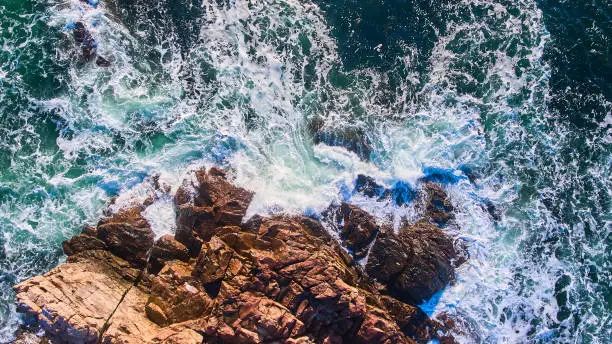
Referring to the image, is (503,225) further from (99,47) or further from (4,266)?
(4,266)

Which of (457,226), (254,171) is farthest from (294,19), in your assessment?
(457,226)

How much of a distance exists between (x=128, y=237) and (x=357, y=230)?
14526 millimetres

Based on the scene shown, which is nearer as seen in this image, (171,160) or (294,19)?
(171,160)

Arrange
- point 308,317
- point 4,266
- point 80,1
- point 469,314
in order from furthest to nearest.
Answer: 1. point 80,1
2. point 469,314
3. point 4,266
4. point 308,317

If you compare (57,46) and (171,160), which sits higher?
(57,46)

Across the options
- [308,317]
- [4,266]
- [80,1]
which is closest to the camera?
[308,317]

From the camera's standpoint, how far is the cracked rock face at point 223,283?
21781 mm

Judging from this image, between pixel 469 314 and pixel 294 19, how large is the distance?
24.4 m

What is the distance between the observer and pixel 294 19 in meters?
31.4

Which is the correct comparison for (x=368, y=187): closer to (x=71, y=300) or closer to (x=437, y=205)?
(x=437, y=205)

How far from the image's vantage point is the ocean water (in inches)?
1100

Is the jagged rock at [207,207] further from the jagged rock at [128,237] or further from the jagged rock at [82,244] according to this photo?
the jagged rock at [82,244]

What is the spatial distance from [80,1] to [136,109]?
9141 mm

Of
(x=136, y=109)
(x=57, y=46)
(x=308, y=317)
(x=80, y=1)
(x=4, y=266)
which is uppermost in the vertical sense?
(x=80, y=1)
